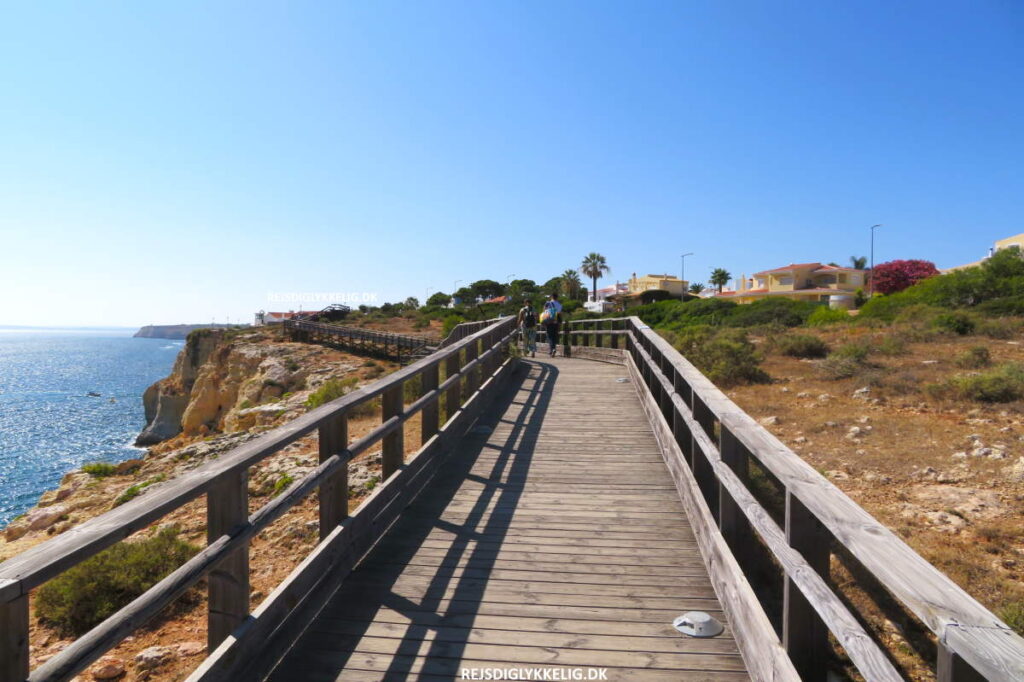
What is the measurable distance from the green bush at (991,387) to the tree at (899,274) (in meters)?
60.5

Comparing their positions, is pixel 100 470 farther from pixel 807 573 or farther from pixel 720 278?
pixel 720 278

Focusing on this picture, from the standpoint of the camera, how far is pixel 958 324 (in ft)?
65.2

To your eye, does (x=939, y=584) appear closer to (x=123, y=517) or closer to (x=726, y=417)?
(x=726, y=417)

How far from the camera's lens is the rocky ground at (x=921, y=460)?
5.12 meters

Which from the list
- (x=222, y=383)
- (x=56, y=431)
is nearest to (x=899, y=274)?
(x=222, y=383)

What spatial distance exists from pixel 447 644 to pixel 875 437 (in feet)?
26.9

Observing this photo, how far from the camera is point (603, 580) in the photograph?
3723 mm

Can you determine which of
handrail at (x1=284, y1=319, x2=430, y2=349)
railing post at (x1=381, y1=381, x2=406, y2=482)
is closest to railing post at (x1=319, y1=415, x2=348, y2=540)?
railing post at (x1=381, y1=381, x2=406, y2=482)

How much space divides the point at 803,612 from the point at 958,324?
864 inches

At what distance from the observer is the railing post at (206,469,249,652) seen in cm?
258

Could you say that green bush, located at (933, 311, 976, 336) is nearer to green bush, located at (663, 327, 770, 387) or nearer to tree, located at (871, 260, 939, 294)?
green bush, located at (663, 327, 770, 387)

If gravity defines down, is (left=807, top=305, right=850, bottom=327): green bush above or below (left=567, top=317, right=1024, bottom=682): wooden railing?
above

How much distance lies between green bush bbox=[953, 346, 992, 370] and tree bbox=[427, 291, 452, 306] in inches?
2886

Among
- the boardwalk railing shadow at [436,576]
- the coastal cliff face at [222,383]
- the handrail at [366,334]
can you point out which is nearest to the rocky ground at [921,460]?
the boardwalk railing shadow at [436,576]
